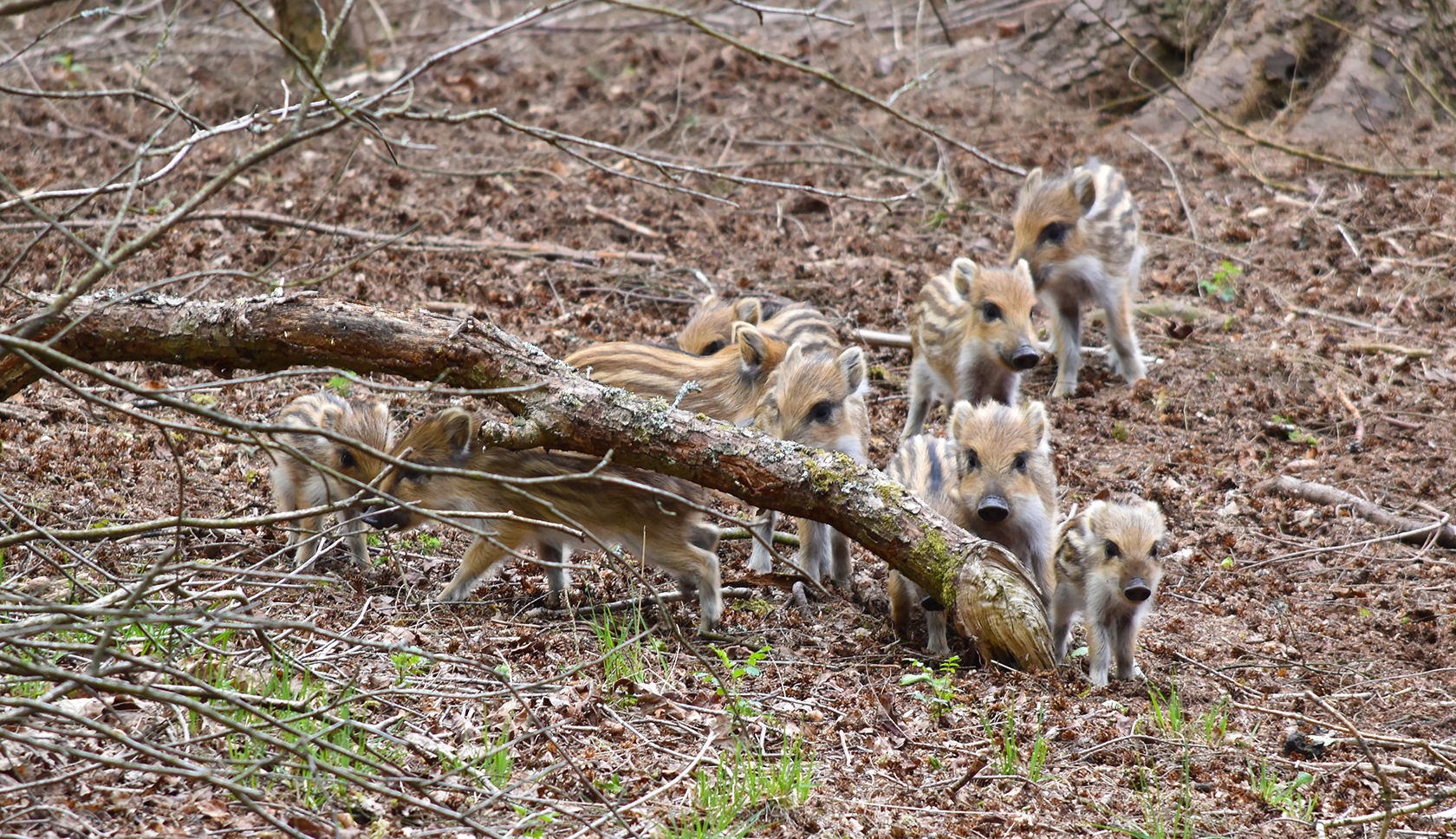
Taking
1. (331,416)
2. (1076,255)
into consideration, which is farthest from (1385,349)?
(331,416)

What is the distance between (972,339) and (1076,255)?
1446mm

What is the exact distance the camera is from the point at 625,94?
1171cm

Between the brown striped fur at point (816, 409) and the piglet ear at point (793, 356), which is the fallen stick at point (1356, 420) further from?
the piglet ear at point (793, 356)

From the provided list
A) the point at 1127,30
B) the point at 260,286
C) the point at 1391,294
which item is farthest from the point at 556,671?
the point at 1127,30

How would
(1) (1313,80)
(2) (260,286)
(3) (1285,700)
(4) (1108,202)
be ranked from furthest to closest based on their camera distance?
(1) (1313,80) < (4) (1108,202) < (2) (260,286) < (3) (1285,700)

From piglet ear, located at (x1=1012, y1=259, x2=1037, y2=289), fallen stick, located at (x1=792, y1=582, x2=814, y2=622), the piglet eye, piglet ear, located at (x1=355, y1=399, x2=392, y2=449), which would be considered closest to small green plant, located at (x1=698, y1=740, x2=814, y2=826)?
fallen stick, located at (x1=792, y1=582, x2=814, y2=622)

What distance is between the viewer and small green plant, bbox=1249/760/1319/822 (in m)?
3.55

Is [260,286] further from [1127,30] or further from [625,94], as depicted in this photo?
[1127,30]

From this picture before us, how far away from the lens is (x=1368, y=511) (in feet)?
19.7

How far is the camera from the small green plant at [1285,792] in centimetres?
355

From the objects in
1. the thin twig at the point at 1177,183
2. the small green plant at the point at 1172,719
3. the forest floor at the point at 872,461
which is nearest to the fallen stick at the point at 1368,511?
the forest floor at the point at 872,461

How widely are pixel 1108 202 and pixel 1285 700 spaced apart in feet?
14.7

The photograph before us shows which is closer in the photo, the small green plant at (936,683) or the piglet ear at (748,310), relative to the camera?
the small green plant at (936,683)

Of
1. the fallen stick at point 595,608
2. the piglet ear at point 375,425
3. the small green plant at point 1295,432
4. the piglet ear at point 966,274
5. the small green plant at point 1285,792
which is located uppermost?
the piglet ear at point 966,274
